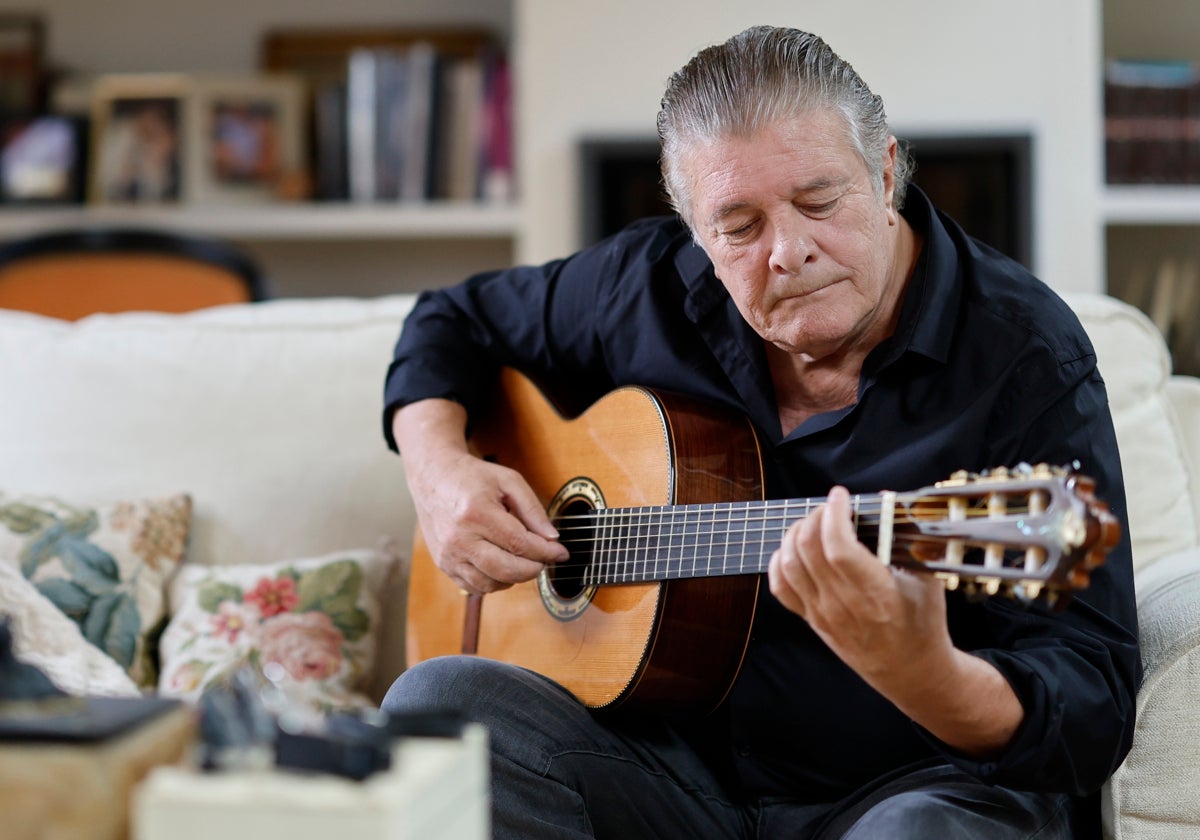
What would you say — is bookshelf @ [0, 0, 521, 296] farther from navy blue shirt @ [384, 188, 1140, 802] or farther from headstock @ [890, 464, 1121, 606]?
headstock @ [890, 464, 1121, 606]

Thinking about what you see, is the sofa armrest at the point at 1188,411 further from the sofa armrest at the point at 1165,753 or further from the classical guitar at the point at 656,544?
the classical guitar at the point at 656,544

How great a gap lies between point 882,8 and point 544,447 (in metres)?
2.01

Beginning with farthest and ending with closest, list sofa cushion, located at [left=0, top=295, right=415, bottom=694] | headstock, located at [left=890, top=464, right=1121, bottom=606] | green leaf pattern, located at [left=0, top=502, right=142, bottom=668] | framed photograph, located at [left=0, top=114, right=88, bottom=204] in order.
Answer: framed photograph, located at [left=0, top=114, right=88, bottom=204]
sofa cushion, located at [left=0, top=295, right=415, bottom=694]
green leaf pattern, located at [left=0, top=502, right=142, bottom=668]
headstock, located at [left=890, top=464, right=1121, bottom=606]

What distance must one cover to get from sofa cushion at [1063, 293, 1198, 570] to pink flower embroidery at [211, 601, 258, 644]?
1.05 metres

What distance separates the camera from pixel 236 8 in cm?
339

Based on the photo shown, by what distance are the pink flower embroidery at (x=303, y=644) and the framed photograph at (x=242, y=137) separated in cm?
185

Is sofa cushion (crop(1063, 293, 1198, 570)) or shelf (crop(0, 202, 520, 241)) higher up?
shelf (crop(0, 202, 520, 241))

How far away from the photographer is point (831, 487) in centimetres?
128

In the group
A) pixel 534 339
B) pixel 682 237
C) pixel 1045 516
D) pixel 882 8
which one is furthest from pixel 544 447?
pixel 882 8

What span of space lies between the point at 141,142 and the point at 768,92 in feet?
7.97

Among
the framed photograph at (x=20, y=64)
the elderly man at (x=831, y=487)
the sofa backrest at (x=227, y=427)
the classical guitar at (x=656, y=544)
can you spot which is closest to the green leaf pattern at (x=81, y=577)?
the sofa backrest at (x=227, y=427)

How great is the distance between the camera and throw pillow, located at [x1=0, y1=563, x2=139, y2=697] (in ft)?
4.98

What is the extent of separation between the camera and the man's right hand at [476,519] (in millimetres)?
1375

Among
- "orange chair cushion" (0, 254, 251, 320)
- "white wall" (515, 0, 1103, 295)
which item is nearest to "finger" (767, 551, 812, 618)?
"orange chair cushion" (0, 254, 251, 320)
